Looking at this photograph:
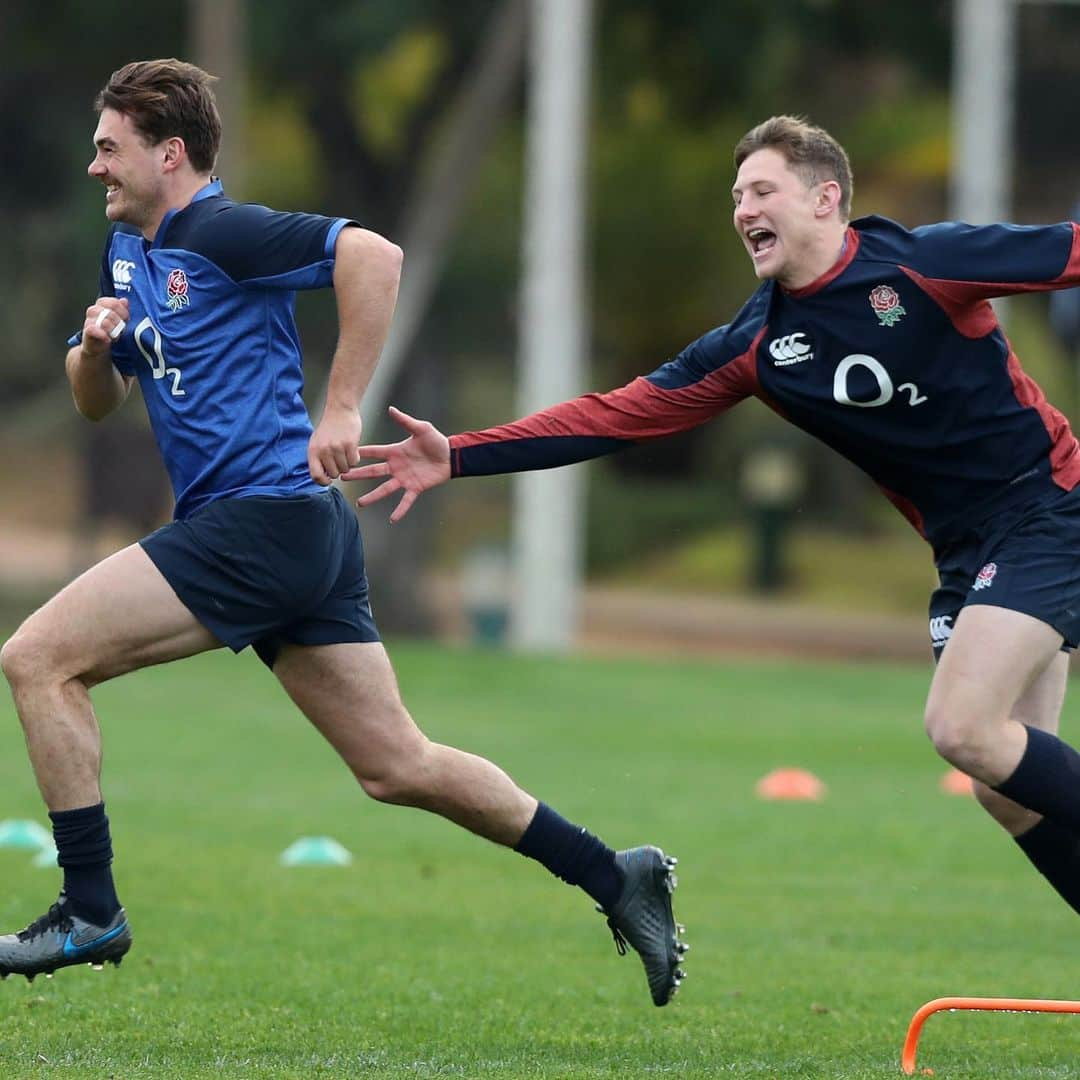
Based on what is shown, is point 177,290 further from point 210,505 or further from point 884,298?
point 884,298

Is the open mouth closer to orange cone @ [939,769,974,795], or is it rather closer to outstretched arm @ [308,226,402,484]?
outstretched arm @ [308,226,402,484]

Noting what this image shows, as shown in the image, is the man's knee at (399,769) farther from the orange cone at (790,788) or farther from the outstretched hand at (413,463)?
the orange cone at (790,788)

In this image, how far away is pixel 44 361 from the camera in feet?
89.9

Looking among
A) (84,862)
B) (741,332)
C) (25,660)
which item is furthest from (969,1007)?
(25,660)

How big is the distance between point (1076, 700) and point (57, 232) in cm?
1373

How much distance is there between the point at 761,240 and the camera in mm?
5547

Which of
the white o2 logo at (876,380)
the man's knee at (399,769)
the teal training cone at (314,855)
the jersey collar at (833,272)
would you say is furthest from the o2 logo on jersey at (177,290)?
the teal training cone at (314,855)

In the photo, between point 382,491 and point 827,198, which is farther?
point 382,491

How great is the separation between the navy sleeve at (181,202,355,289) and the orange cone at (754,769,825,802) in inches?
235

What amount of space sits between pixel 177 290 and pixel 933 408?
6.46ft

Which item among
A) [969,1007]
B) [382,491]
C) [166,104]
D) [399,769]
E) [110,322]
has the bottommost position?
[969,1007]

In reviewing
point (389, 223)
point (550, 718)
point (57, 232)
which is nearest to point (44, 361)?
point (57, 232)

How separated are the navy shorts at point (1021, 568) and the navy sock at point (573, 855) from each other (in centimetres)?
108

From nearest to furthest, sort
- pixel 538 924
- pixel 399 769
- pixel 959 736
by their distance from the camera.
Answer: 1. pixel 959 736
2. pixel 399 769
3. pixel 538 924
